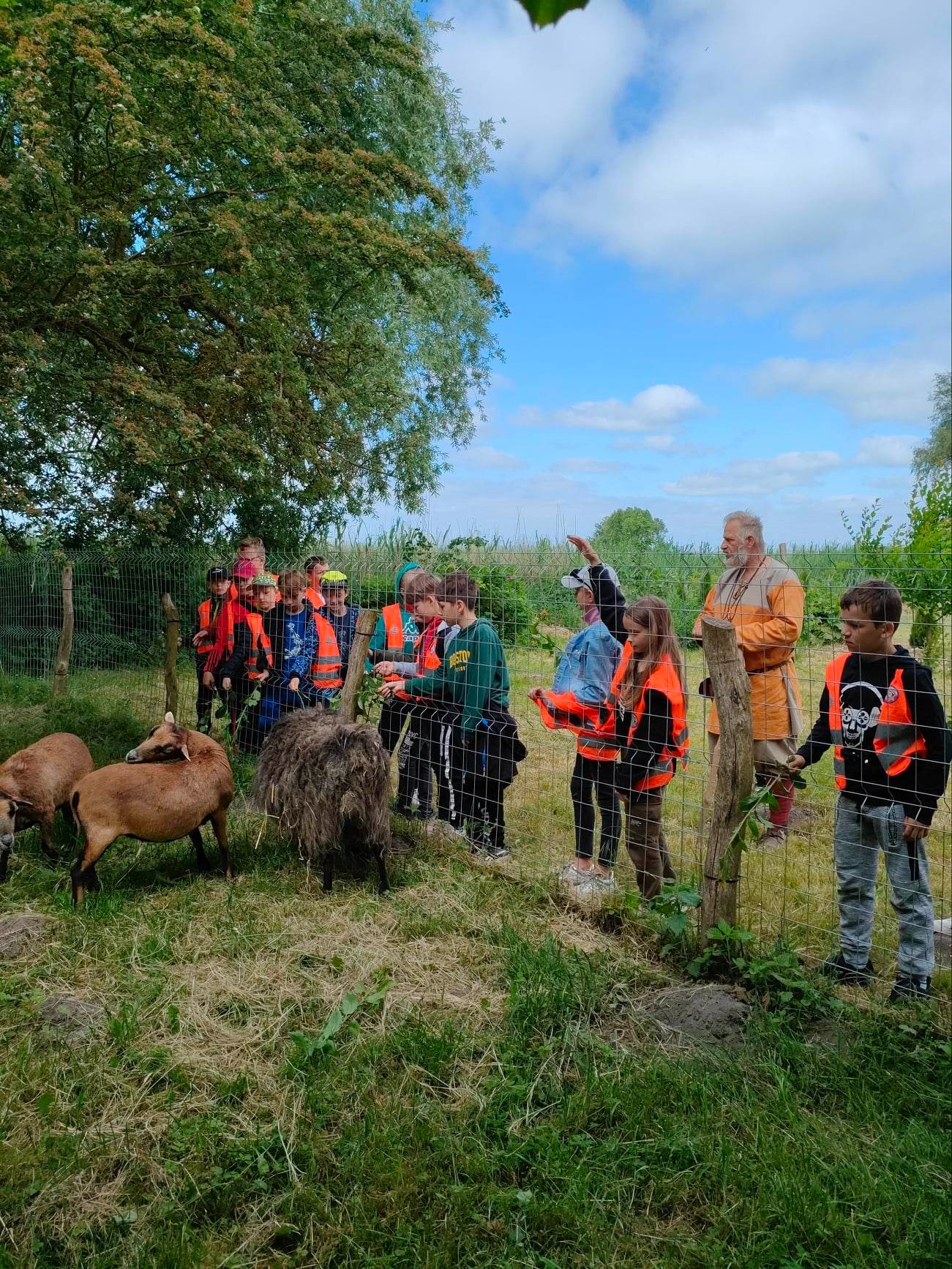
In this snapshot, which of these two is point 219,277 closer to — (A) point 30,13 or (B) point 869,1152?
(A) point 30,13

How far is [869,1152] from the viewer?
8.92 ft

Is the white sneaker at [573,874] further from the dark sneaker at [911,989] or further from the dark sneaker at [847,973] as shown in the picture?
the dark sneaker at [911,989]

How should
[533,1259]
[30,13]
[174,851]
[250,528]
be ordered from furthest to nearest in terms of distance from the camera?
[250,528] < [30,13] < [174,851] < [533,1259]

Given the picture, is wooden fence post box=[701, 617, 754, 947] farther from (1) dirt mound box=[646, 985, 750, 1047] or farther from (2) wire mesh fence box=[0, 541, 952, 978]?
(1) dirt mound box=[646, 985, 750, 1047]

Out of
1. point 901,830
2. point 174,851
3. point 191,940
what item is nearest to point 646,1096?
point 901,830

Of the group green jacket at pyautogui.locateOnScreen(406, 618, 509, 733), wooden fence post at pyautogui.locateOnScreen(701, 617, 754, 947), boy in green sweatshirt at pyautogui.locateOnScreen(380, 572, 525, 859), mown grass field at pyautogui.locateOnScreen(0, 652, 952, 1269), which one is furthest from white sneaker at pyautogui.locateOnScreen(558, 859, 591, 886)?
green jacket at pyautogui.locateOnScreen(406, 618, 509, 733)

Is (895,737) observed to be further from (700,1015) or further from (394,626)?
(394,626)

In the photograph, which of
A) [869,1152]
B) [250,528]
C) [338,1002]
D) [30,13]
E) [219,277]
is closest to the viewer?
[869,1152]

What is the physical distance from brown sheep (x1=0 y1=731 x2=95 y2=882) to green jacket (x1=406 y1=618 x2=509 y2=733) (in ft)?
8.89

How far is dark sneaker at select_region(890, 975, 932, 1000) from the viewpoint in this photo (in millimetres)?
3508

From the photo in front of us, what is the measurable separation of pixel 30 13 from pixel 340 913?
859 cm

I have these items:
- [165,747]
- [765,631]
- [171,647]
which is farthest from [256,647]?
[765,631]

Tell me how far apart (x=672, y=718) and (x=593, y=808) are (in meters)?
0.85

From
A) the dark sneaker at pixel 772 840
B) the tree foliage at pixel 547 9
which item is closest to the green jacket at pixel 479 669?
the dark sneaker at pixel 772 840
